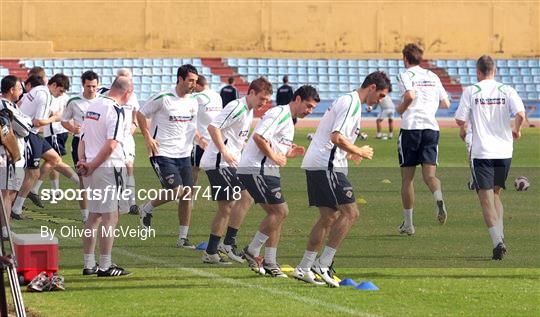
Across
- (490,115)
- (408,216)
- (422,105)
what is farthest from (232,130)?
(422,105)

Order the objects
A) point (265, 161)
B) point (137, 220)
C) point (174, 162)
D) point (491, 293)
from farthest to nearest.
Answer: point (137, 220) → point (174, 162) → point (265, 161) → point (491, 293)

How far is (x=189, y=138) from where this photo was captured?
15070 mm

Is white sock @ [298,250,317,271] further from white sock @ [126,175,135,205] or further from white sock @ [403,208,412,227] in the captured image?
white sock @ [126,175,135,205]

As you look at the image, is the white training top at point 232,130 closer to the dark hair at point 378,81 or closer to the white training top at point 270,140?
the white training top at point 270,140

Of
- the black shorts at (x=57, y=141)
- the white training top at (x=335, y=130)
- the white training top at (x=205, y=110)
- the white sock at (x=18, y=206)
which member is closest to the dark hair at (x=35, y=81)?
the white sock at (x=18, y=206)

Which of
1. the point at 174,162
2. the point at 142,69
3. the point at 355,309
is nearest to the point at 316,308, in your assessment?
the point at 355,309

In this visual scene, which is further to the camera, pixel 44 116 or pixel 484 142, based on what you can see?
pixel 44 116

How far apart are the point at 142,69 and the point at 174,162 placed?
37911 mm

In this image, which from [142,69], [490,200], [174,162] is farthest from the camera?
[142,69]

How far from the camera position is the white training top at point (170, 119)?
1483cm

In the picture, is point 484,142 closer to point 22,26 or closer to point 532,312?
point 532,312

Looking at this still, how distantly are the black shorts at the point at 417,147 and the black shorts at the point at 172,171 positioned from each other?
2.89 m

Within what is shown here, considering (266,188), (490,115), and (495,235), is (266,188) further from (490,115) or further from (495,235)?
(490,115)

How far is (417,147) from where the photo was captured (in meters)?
16.1
